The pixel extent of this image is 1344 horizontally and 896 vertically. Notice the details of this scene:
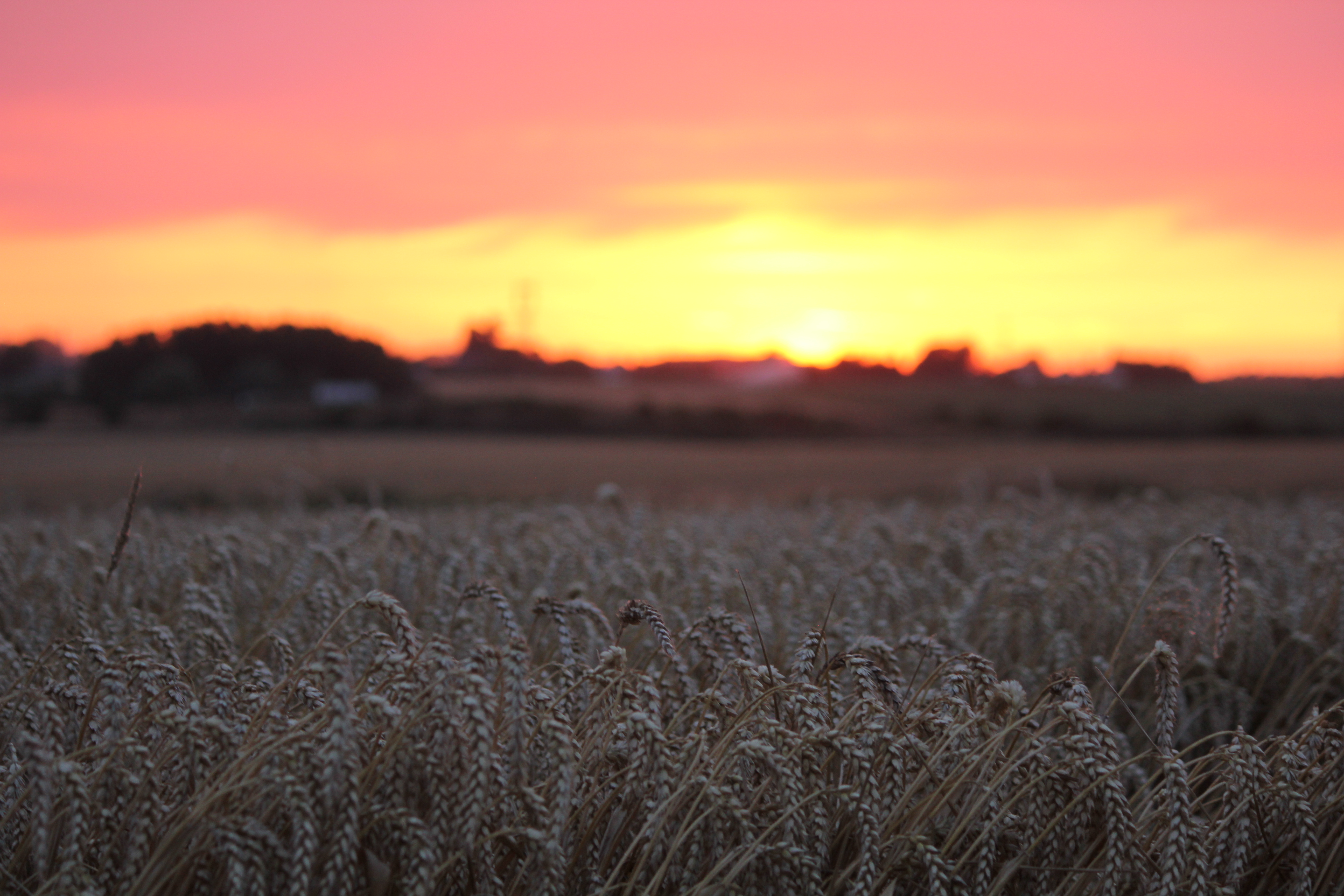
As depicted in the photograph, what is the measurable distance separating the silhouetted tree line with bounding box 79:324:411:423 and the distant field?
427 inches

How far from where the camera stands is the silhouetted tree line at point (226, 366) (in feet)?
177

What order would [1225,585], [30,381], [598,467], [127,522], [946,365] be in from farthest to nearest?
[946,365] < [30,381] < [598,467] < [1225,585] < [127,522]

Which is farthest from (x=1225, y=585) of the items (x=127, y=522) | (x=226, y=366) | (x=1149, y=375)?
(x=1149, y=375)

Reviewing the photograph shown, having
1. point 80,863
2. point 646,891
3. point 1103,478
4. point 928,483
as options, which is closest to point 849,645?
point 646,891

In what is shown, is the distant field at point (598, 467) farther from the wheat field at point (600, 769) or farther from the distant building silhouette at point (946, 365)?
the distant building silhouette at point (946, 365)

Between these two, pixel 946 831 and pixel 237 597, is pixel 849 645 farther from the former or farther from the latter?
pixel 237 597

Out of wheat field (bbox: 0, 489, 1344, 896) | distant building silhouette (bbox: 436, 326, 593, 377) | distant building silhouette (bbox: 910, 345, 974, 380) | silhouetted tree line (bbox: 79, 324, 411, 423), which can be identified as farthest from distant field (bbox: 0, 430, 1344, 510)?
distant building silhouette (bbox: 910, 345, 974, 380)

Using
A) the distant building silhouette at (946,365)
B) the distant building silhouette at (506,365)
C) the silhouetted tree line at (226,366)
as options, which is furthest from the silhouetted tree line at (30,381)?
the distant building silhouette at (946,365)

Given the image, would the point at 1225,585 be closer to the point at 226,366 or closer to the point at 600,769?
the point at 600,769

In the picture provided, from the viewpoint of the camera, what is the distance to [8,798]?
2.78 metres

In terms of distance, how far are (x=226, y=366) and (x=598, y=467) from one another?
141 feet

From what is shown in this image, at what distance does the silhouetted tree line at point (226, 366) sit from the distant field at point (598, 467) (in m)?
10.9

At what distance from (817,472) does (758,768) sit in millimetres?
27864

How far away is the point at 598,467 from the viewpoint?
31.2 meters
